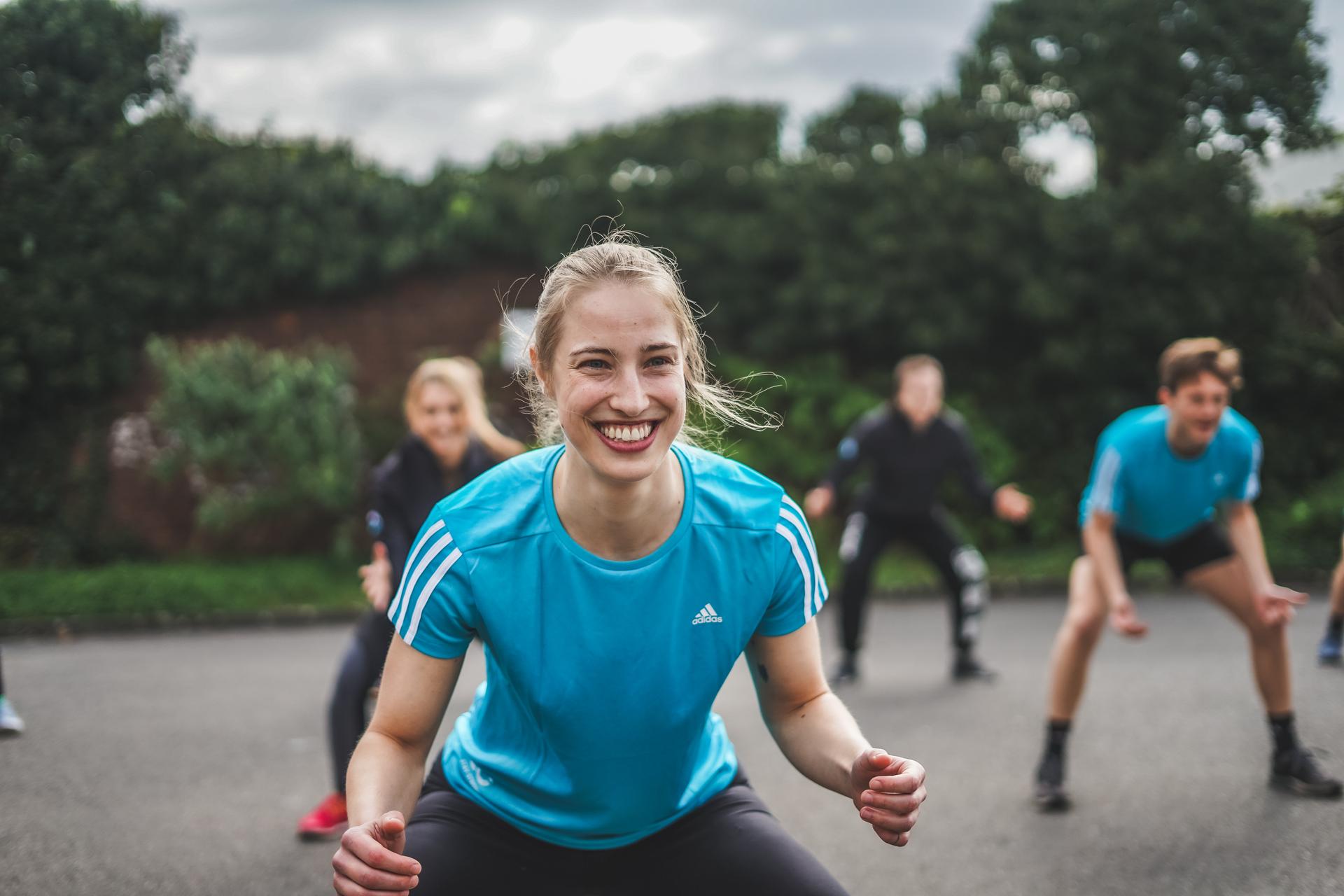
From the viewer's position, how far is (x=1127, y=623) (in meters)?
4.32

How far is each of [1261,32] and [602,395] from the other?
1126 centimetres

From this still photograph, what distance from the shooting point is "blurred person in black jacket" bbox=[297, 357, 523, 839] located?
181 inches

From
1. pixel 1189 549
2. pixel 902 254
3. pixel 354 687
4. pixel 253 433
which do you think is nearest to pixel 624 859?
pixel 354 687

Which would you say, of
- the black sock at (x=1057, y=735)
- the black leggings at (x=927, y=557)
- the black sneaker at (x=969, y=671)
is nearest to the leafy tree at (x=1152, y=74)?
the black leggings at (x=927, y=557)

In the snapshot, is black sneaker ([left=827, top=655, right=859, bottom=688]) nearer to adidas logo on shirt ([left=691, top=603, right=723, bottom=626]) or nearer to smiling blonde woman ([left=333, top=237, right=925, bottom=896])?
smiling blonde woman ([left=333, top=237, right=925, bottom=896])

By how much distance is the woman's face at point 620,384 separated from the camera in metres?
2.22

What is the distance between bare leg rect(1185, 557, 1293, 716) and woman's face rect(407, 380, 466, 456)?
333cm

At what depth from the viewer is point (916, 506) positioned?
7531 mm

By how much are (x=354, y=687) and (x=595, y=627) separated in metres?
2.67

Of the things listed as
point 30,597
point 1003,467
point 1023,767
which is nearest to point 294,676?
point 30,597

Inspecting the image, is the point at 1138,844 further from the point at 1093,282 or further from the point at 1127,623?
the point at 1093,282

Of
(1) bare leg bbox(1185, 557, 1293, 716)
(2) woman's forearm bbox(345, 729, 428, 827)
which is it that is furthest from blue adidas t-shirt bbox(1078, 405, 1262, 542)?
(2) woman's forearm bbox(345, 729, 428, 827)

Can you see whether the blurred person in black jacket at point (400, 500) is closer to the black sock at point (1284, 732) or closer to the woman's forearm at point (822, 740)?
the woman's forearm at point (822, 740)

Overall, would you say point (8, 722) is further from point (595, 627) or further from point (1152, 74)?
point (1152, 74)
